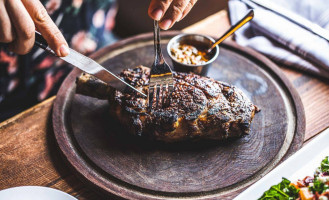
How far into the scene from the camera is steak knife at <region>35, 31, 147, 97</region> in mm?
1754

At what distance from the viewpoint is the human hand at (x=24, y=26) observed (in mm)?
1556

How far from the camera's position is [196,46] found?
2.42 metres

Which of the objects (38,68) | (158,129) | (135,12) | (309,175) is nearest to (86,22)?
(38,68)

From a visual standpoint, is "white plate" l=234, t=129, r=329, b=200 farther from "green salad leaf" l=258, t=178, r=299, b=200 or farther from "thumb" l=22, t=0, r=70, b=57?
"thumb" l=22, t=0, r=70, b=57

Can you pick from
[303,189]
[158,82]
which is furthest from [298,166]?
[158,82]

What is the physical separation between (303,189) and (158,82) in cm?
100

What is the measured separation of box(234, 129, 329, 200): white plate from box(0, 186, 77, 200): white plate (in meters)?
0.91

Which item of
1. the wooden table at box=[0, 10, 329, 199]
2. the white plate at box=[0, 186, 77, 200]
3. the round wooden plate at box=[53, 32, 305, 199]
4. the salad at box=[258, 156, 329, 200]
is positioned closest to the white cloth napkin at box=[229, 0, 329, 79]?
the wooden table at box=[0, 10, 329, 199]

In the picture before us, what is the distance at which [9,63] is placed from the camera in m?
2.70

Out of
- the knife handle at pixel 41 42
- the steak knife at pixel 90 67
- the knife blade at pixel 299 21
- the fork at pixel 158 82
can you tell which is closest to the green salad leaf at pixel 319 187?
the fork at pixel 158 82

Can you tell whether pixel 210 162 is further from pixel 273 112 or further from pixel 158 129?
pixel 273 112

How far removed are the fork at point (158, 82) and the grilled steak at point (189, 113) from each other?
37 millimetres

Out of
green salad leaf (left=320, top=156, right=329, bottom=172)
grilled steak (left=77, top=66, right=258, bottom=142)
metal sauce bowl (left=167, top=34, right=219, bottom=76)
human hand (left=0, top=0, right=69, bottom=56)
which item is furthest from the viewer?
metal sauce bowl (left=167, top=34, right=219, bottom=76)

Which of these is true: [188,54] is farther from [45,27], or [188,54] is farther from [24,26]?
[24,26]
